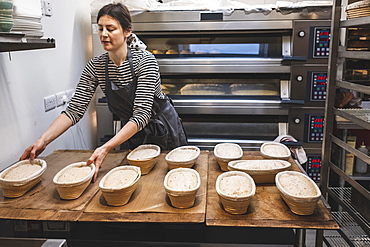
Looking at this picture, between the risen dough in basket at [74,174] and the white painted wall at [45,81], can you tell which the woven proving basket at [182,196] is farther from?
the white painted wall at [45,81]

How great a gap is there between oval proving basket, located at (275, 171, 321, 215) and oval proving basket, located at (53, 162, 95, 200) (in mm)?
771

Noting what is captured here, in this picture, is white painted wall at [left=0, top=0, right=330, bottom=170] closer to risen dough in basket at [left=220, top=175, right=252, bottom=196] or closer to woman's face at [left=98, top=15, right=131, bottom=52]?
woman's face at [left=98, top=15, right=131, bottom=52]

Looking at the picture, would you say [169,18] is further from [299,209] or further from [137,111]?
[299,209]

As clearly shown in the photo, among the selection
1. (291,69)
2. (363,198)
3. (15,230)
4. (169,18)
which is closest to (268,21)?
(291,69)

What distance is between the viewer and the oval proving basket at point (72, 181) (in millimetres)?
1412

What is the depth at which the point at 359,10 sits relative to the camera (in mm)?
1673

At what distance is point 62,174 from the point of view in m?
1.54

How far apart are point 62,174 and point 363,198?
4.62ft

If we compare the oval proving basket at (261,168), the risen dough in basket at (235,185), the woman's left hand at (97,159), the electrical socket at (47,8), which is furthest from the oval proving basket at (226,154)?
the electrical socket at (47,8)

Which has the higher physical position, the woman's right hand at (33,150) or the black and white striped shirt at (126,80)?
the black and white striped shirt at (126,80)

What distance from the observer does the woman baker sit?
71.3 inches

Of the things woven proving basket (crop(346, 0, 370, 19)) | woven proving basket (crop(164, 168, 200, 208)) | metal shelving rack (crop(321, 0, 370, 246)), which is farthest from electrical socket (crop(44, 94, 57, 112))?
woven proving basket (crop(346, 0, 370, 19))

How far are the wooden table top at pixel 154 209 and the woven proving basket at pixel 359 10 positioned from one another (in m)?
0.88

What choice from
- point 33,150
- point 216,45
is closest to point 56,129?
point 33,150
